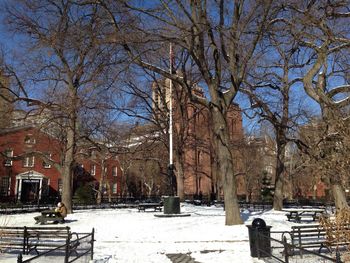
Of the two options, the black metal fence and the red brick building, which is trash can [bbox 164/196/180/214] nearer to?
the black metal fence

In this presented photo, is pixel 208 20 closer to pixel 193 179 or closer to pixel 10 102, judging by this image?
pixel 10 102

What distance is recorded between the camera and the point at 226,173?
17422 millimetres

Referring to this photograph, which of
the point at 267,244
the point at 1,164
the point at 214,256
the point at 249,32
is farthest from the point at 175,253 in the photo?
the point at 1,164

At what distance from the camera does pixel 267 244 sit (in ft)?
33.7

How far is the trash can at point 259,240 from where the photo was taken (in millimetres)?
10086

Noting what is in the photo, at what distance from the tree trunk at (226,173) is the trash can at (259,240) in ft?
19.7

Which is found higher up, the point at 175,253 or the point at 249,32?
the point at 249,32

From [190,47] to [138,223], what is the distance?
883cm

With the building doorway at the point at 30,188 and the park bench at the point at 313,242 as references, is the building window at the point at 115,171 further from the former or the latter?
the park bench at the point at 313,242

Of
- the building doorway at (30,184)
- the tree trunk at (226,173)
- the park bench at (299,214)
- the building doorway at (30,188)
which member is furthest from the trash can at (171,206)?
the building doorway at (30,188)

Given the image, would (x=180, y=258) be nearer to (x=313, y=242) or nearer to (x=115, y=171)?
(x=313, y=242)

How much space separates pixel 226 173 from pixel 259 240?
23.3 ft

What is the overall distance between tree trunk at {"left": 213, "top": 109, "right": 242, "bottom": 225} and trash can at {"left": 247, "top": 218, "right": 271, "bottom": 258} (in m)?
6.02

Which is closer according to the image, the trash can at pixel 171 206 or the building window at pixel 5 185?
the trash can at pixel 171 206
